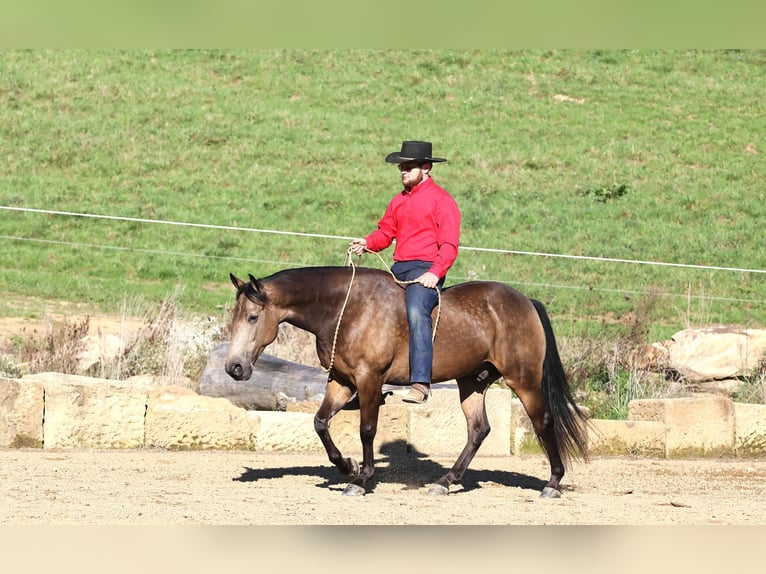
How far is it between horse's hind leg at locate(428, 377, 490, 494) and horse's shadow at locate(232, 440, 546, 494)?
0.59 ft

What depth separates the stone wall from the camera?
403 inches

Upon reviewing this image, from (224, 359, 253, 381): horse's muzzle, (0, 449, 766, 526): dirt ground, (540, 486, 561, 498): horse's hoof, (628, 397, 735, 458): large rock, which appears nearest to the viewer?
(0, 449, 766, 526): dirt ground

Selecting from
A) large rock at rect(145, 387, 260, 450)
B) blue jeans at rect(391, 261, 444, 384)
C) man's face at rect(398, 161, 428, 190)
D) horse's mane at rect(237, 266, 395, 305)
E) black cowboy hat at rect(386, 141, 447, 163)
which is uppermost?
black cowboy hat at rect(386, 141, 447, 163)

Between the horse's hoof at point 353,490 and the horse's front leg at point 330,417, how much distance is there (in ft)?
0.43

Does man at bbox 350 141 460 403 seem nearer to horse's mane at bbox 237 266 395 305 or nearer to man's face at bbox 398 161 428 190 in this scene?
man's face at bbox 398 161 428 190

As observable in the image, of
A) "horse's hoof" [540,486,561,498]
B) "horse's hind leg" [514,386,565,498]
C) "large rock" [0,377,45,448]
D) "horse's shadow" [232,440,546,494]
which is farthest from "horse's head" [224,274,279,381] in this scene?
"large rock" [0,377,45,448]

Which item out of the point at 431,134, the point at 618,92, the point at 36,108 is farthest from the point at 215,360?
the point at 618,92

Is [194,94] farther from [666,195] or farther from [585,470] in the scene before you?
[585,470]

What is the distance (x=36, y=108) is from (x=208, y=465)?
19.9 m

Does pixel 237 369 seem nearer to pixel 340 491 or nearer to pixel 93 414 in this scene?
pixel 340 491

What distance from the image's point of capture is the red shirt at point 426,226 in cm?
864

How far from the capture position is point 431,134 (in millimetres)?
26922

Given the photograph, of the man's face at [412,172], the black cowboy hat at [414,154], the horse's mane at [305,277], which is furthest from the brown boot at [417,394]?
the black cowboy hat at [414,154]

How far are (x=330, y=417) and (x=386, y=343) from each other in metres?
0.72
